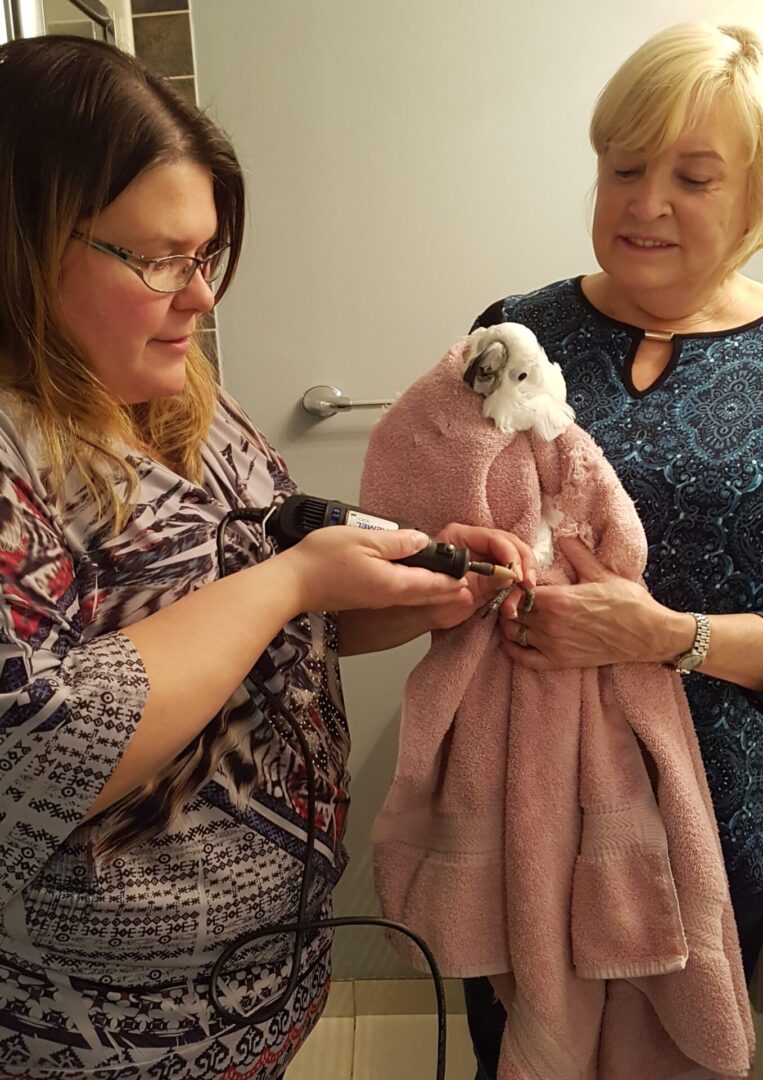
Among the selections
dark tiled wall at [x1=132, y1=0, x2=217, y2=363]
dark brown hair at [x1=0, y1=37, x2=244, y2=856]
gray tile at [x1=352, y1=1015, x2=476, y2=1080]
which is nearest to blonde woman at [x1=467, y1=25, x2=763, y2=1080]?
dark brown hair at [x1=0, y1=37, x2=244, y2=856]

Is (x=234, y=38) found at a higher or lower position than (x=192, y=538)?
Result: higher

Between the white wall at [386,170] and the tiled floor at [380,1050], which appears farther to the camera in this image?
the tiled floor at [380,1050]

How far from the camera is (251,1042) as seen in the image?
30.8 inches

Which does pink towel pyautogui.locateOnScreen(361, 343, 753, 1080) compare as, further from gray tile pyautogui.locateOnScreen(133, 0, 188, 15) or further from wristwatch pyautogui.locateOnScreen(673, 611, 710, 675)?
gray tile pyautogui.locateOnScreen(133, 0, 188, 15)

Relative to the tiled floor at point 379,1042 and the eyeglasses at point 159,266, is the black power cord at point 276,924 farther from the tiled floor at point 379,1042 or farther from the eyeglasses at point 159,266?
the tiled floor at point 379,1042

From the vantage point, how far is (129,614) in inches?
26.7

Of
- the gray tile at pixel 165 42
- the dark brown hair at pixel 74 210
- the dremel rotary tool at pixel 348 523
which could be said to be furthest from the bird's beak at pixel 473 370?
the gray tile at pixel 165 42

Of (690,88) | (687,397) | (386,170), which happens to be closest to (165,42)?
(386,170)

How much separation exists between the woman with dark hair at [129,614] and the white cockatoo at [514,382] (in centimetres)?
16

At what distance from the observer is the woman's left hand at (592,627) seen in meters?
0.85

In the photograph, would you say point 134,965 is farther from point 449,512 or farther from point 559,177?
point 559,177

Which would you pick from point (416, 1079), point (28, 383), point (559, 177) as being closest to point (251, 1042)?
point (28, 383)

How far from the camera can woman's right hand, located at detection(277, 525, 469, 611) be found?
721 millimetres

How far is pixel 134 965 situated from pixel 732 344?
835 mm
